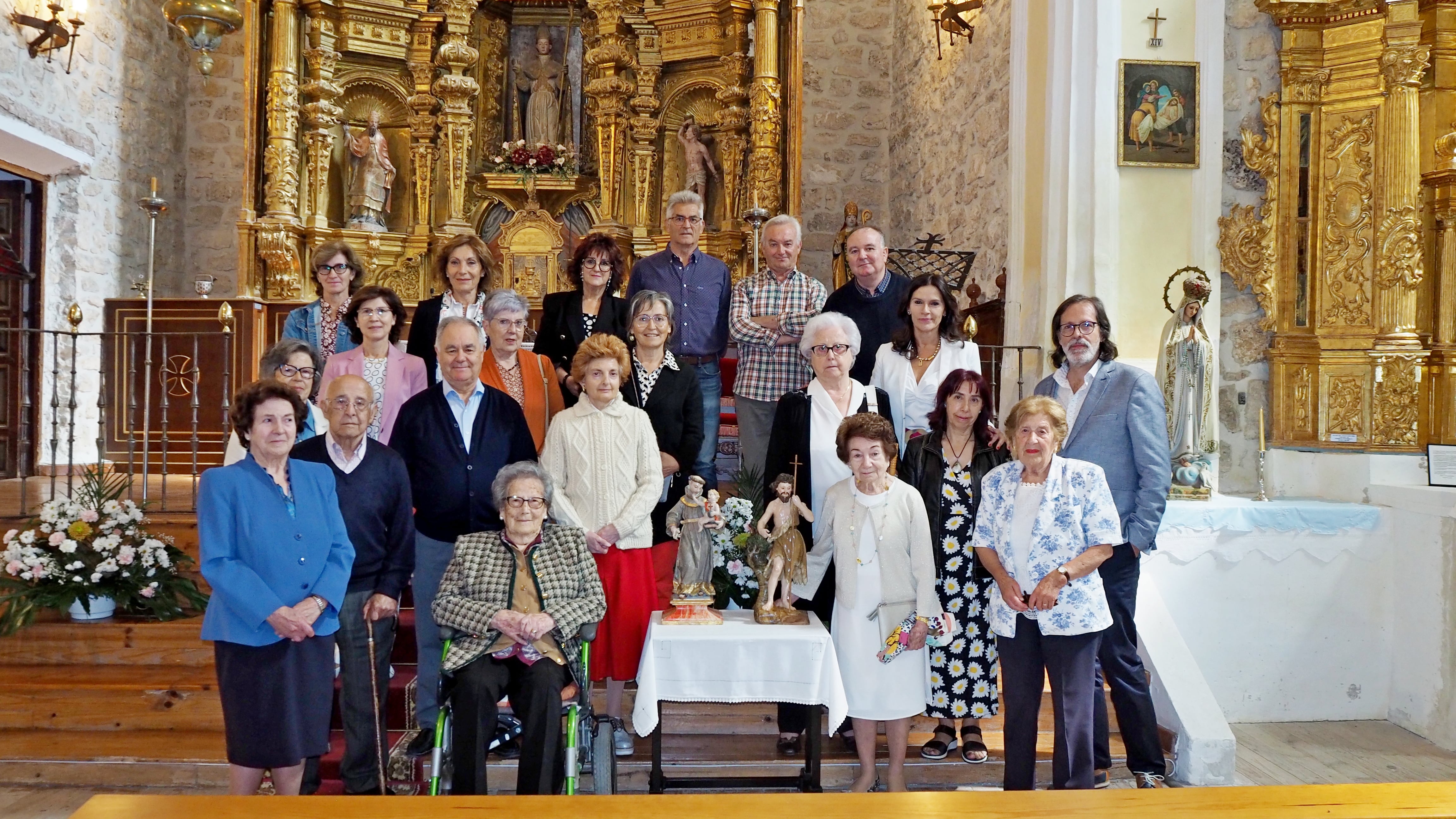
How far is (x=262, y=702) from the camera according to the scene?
10.7 feet

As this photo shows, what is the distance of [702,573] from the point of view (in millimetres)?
3881

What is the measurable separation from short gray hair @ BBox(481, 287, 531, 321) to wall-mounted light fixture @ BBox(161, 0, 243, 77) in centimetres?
337

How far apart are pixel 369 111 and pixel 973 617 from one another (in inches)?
293

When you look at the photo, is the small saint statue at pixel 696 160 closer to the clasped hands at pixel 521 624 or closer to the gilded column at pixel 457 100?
the gilded column at pixel 457 100

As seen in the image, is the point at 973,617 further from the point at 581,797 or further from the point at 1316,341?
the point at 1316,341

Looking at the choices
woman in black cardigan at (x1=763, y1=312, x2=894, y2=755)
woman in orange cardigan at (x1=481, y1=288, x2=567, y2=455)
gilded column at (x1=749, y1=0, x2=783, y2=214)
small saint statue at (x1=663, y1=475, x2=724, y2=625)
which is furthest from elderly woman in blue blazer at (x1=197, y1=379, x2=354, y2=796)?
gilded column at (x1=749, y1=0, x2=783, y2=214)

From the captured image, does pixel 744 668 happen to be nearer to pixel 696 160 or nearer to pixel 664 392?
pixel 664 392

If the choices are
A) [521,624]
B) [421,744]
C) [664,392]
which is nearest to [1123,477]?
[664,392]

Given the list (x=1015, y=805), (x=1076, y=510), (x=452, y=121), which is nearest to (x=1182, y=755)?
(x=1076, y=510)

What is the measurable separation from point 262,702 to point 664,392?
174 cm

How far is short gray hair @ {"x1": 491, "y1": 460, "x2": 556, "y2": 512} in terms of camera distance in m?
3.59

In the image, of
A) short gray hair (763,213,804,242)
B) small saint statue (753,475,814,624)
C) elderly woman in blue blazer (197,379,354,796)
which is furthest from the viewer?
short gray hair (763,213,804,242)

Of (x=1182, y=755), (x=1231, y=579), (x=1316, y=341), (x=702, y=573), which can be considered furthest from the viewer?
(x=1316, y=341)

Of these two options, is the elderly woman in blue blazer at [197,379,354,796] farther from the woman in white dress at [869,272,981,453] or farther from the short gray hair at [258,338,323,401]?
the woman in white dress at [869,272,981,453]
